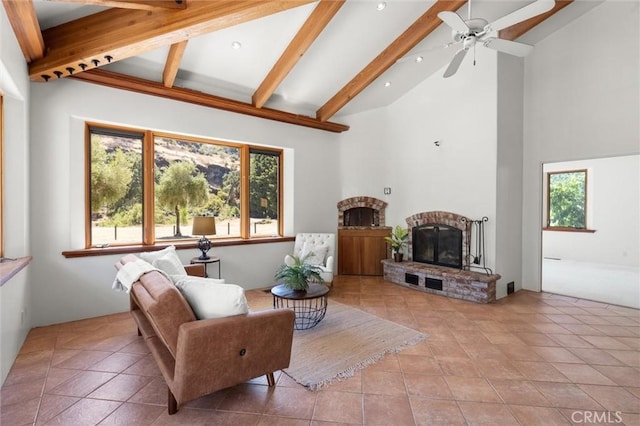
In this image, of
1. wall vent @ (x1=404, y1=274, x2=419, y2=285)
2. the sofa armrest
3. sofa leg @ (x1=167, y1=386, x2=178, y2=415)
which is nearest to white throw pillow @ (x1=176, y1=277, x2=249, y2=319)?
the sofa armrest

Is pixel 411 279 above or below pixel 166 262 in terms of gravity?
below

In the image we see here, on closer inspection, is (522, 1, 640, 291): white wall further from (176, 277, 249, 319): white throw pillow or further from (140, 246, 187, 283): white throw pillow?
(140, 246, 187, 283): white throw pillow

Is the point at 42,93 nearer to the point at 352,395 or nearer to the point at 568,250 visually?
the point at 352,395

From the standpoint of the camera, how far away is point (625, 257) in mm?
6578

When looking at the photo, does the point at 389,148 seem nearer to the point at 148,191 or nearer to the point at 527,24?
the point at 527,24

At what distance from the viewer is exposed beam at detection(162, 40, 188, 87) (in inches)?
139

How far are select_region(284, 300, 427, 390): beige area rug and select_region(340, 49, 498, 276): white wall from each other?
2341 mm

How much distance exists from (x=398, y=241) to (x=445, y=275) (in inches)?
47.0

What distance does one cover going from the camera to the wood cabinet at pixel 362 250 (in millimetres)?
6027

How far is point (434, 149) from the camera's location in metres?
5.36

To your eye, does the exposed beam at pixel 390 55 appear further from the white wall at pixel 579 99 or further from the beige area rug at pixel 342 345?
the beige area rug at pixel 342 345

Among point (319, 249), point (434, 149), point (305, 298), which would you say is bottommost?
point (305, 298)

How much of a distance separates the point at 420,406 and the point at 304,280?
1.66m

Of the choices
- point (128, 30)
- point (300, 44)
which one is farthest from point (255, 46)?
point (128, 30)
